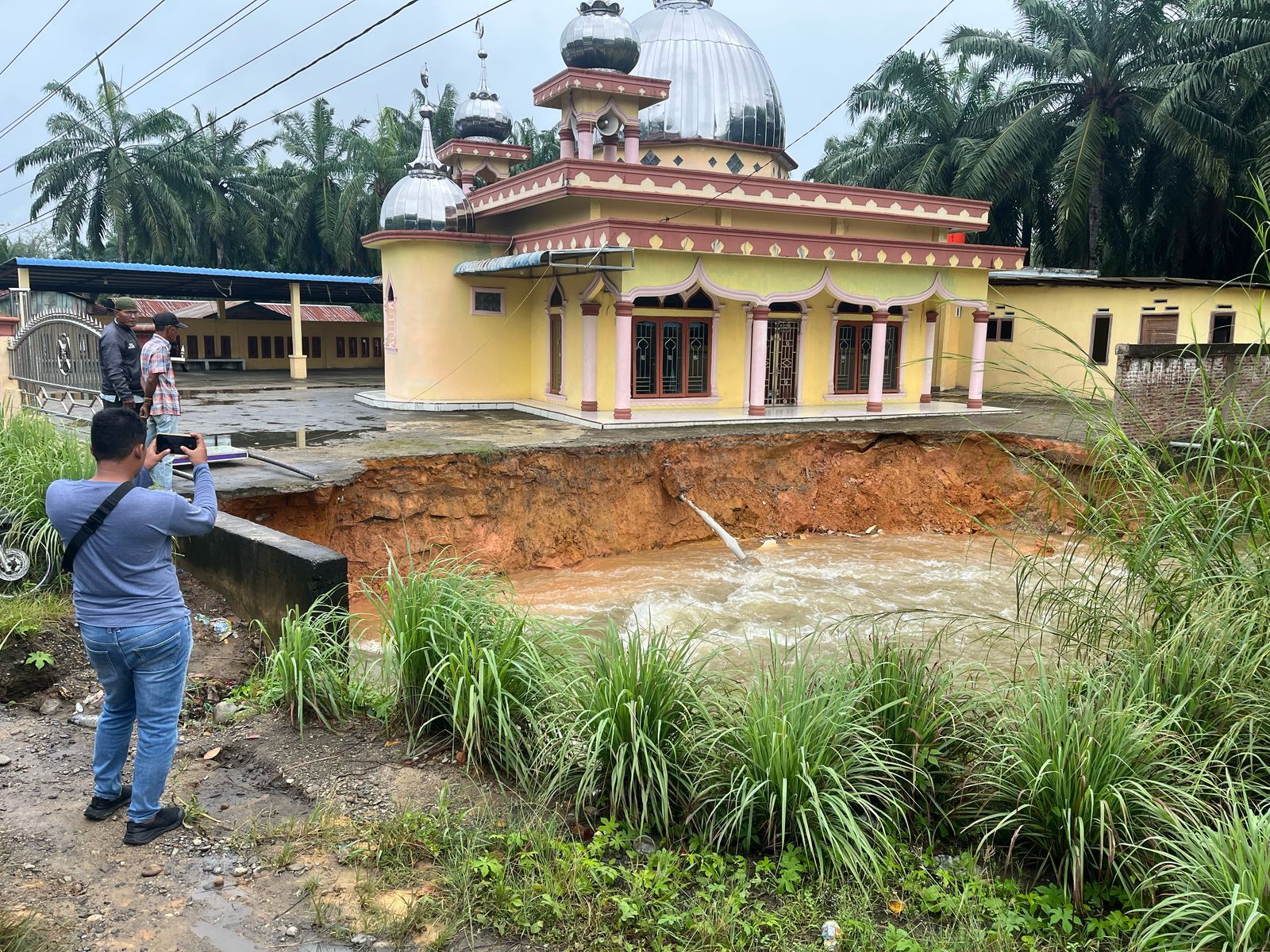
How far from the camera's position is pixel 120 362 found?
8891mm

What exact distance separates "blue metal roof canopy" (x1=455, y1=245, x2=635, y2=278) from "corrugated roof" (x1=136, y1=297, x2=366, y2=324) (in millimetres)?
15797

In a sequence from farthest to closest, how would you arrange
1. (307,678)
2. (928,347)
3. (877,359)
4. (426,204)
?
(928,347) < (426,204) < (877,359) < (307,678)

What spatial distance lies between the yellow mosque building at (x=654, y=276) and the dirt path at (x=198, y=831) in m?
11.1

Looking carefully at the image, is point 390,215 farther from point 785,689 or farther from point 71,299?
point 71,299

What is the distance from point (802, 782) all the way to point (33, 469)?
636 cm

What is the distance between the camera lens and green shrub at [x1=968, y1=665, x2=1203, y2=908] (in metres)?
3.79

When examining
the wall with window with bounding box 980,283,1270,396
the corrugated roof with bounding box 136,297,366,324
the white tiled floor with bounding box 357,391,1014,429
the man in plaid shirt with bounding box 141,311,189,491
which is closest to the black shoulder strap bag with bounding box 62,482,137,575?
the man in plaid shirt with bounding box 141,311,189,491

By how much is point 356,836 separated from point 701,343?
1488cm

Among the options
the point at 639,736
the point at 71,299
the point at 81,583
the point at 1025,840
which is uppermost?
the point at 71,299

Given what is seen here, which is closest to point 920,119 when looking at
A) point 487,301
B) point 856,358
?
point 856,358

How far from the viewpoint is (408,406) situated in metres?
19.0

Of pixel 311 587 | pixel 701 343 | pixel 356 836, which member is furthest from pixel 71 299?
pixel 356 836

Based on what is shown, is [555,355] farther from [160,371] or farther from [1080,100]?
[1080,100]

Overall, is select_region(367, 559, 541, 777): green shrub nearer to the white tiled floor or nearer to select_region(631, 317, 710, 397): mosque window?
the white tiled floor
